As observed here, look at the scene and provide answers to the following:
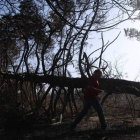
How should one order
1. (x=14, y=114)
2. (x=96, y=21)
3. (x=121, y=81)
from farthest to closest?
1. (x=96, y=21)
2. (x=121, y=81)
3. (x=14, y=114)

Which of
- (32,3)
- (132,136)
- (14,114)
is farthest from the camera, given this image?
(32,3)

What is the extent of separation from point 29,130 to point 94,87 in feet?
6.31

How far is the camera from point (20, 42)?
945 cm

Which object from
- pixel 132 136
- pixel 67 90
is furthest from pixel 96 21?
pixel 132 136

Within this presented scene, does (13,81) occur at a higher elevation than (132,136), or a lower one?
higher

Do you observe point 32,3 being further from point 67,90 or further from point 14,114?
point 14,114

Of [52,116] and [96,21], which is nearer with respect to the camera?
[52,116]

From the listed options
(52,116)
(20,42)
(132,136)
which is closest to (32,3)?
(20,42)

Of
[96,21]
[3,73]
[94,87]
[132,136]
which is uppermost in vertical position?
[96,21]

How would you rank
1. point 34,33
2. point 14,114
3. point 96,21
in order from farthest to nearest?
point 96,21, point 34,33, point 14,114

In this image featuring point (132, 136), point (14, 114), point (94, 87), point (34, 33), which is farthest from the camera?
point (34, 33)

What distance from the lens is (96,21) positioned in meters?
9.23

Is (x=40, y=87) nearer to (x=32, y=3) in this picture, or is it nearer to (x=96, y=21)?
(x=32, y=3)

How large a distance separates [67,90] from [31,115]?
2.18m
